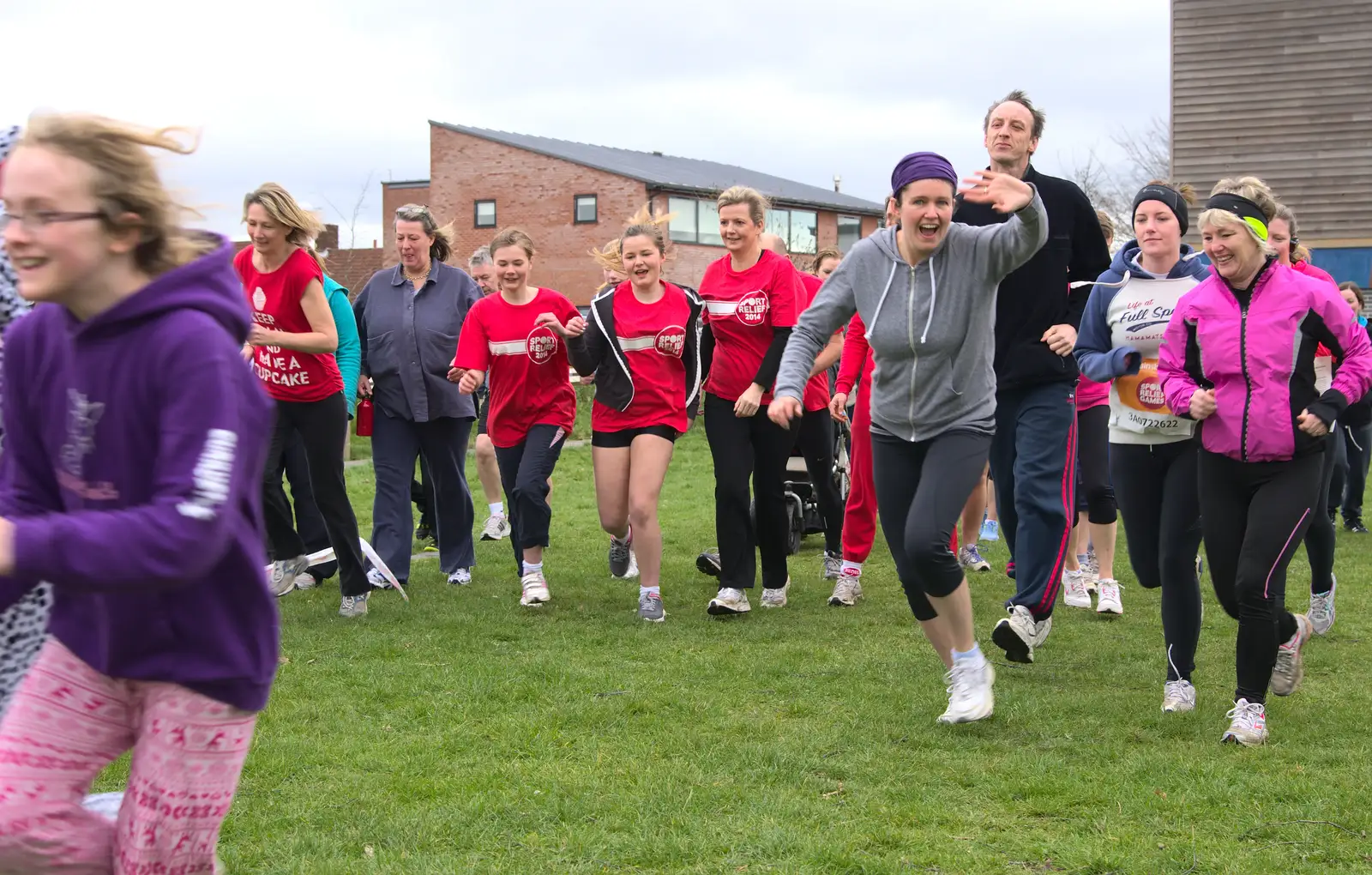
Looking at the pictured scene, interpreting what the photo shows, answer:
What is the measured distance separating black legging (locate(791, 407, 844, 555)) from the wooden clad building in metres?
18.1

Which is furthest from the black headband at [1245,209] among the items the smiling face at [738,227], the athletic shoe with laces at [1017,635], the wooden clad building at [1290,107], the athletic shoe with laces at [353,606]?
the wooden clad building at [1290,107]

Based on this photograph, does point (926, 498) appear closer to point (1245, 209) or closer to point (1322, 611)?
point (1245, 209)

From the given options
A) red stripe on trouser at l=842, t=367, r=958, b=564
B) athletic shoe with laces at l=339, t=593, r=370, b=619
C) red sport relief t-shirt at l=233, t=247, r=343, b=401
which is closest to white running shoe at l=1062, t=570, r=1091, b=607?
red stripe on trouser at l=842, t=367, r=958, b=564

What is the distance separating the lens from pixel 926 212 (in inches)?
209

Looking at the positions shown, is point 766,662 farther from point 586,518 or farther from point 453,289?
point 586,518

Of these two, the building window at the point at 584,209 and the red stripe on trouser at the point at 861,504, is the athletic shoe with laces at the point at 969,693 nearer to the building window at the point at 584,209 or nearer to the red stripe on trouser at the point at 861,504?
the red stripe on trouser at the point at 861,504

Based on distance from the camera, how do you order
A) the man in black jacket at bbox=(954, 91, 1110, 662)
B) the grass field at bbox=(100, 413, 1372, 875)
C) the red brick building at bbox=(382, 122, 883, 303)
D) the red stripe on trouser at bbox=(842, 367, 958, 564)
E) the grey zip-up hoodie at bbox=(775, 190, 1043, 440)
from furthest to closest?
the red brick building at bbox=(382, 122, 883, 303) < the red stripe on trouser at bbox=(842, 367, 958, 564) < the man in black jacket at bbox=(954, 91, 1110, 662) < the grey zip-up hoodie at bbox=(775, 190, 1043, 440) < the grass field at bbox=(100, 413, 1372, 875)

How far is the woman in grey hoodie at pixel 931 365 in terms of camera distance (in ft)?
17.4

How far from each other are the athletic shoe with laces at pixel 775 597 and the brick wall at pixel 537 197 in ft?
138

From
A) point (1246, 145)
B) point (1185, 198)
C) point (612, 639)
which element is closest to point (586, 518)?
point (612, 639)

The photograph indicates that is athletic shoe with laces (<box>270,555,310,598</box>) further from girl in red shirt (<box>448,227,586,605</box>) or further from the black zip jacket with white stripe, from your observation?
the black zip jacket with white stripe

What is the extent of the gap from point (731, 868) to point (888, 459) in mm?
2066

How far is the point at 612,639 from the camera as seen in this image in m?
7.49

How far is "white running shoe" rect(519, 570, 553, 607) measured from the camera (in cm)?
845
